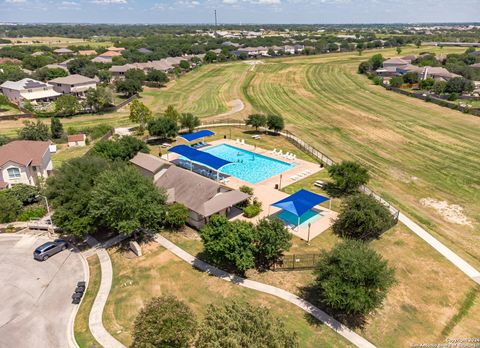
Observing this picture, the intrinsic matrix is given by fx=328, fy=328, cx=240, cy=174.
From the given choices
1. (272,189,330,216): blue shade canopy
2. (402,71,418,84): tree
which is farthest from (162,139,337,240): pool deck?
(402,71,418,84): tree

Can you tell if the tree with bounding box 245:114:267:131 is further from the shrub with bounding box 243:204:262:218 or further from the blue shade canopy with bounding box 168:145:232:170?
the shrub with bounding box 243:204:262:218

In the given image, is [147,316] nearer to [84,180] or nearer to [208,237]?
[208,237]

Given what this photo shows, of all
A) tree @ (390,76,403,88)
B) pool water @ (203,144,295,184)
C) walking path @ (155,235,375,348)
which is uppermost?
tree @ (390,76,403,88)

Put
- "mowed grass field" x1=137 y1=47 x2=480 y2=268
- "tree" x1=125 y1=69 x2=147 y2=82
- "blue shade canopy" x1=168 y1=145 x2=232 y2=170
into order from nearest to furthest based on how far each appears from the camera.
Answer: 1. "mowed grass field" x1=137 y1=47 x2=480 y2=268
2. "blue shade canopy" x1=168 y1=145 x2=232 y2=170
3. "tree" x1=125 y1=69 x2=147 y2=82

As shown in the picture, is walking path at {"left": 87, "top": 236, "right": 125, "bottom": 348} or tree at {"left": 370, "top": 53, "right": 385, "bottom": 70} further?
tree at {"left": 370, "top": 53, "right": 385, "bottom": 70}

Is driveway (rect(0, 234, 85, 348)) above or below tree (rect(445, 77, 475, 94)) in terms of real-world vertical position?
below

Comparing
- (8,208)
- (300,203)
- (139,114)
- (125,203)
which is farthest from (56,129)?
(300,203)
